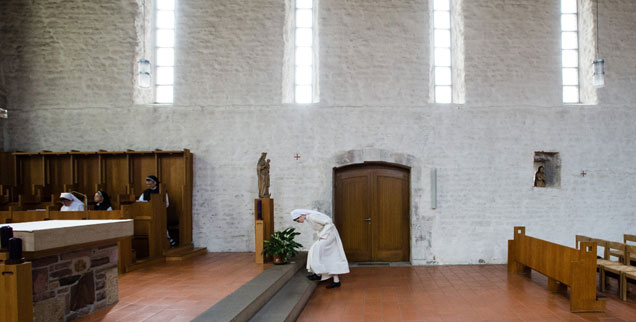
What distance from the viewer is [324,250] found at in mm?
6652

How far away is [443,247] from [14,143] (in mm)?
9719

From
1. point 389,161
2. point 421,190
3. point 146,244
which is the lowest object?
point 146,244

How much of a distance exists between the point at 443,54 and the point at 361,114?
2451 millimetres

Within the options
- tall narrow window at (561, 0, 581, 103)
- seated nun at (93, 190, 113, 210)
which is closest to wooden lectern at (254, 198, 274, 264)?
seated nun at (93, 190, 113, 210)

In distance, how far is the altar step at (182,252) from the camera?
7559 millimetres

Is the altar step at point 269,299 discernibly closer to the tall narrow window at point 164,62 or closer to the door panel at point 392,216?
the door panel at point 392,216

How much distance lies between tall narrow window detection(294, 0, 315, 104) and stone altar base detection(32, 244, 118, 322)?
564 centimetres

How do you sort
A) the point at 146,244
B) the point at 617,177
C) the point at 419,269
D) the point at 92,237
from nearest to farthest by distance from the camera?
the point at 92,237, the point at 146,244, the point at 419,269, the point at 617,177

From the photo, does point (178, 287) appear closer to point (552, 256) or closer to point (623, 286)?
point (552, 256)

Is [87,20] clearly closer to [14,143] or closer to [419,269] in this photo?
[14,143]

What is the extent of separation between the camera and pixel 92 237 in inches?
152

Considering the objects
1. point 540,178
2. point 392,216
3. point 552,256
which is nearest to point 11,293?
point 552,256

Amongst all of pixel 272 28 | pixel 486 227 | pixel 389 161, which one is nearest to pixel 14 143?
pixel 272 28

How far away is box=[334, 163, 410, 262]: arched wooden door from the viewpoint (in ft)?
29.1
